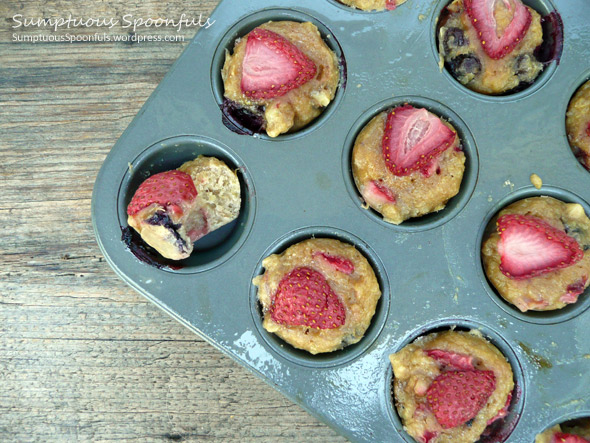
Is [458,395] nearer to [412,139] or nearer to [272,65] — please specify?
[412,139]

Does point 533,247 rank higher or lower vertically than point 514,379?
higher

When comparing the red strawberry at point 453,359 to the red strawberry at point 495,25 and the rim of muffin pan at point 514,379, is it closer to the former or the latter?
the rim of muffin pan at point 514,379

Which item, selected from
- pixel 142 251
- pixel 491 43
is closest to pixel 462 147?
pixel 491 43

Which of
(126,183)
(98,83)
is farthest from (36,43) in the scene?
(126,183)

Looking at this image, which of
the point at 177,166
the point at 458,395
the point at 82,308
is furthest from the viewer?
the point at 82,308

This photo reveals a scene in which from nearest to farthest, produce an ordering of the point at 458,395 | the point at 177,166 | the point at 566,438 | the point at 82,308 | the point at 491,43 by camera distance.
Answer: the point at 458,395, the point at 566,438, the point at 491,43, the point at 177,166, the point at 82,308

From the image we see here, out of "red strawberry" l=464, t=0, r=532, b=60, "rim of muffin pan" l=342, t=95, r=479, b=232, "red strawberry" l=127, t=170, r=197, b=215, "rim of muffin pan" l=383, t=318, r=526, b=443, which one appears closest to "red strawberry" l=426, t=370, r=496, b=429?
"rim of muffin pan" l=383, t=318, r=526, b=443

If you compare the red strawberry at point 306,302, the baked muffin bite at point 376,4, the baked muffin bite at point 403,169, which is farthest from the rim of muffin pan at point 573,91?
the red strawberry at point 306,302
